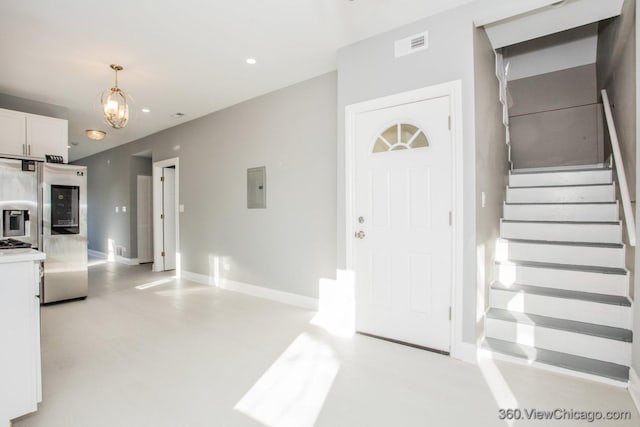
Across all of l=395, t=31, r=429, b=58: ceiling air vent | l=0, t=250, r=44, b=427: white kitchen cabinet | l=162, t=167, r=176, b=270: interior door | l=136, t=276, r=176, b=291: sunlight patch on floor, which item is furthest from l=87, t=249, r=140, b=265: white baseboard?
l=395, t=31, r=429, b=58: ceiling air vent

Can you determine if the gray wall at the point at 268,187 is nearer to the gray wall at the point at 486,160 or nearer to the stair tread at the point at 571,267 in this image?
the gray wall at the point at 486,160

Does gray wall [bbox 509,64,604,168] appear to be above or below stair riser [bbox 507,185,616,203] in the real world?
above

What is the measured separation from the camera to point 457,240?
2492 millimetres

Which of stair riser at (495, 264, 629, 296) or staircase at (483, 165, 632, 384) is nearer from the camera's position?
staircase at (483, 165, 632, 384)

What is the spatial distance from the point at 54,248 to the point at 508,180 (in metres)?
5.93

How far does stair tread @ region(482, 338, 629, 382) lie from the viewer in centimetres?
211

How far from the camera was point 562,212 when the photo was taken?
10.9ft

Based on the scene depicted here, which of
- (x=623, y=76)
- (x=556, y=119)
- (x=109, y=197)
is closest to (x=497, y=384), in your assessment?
(x=623, y=76)

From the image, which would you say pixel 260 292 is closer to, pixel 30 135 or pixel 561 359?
pixel 561 359

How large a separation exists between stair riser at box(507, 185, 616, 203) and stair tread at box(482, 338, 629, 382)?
6.18 ft

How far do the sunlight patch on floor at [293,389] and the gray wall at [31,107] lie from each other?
489 centimetres

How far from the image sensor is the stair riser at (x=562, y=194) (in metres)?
3.34

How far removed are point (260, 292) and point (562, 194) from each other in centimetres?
390

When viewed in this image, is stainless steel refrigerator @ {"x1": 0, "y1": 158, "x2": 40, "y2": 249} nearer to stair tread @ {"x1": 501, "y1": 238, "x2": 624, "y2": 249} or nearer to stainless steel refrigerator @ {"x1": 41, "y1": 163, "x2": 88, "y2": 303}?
stainless steel refrigerator @ {"x1": 41, "y1": 163, "x2": 88, "y2": 303}
